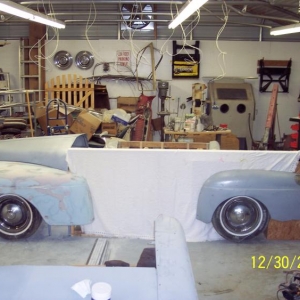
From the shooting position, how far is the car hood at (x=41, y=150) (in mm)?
4320

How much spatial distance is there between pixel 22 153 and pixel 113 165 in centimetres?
111

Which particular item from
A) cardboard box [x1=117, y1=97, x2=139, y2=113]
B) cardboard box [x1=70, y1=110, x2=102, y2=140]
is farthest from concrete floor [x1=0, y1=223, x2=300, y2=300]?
cardboard box [x1=117, y1=97, x2=139, y2=113]

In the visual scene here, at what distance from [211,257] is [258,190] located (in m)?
0.85

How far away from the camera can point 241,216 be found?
168 inches

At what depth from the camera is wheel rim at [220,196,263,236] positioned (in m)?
4.22

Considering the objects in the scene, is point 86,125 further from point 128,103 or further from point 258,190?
point 258,190

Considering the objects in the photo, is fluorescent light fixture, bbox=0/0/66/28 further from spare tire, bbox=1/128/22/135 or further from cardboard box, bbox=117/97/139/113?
cardboard box, bbox=117/97/139/113

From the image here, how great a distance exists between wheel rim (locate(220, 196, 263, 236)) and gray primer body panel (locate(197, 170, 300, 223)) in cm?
14

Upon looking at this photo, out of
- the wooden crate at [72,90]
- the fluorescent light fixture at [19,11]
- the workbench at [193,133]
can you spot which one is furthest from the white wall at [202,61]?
the fluorescent light fixture at [19,11]

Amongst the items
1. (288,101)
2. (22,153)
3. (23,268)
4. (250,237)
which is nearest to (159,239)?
(23,268)

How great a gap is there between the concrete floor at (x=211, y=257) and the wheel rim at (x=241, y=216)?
0.16m

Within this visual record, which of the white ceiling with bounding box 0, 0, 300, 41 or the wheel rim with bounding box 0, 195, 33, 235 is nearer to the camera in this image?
the wheel rim with bounding box 0, 195, 33, 235

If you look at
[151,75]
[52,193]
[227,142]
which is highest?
[151,75]

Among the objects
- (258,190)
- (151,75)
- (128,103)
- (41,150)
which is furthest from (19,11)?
(151,75)
